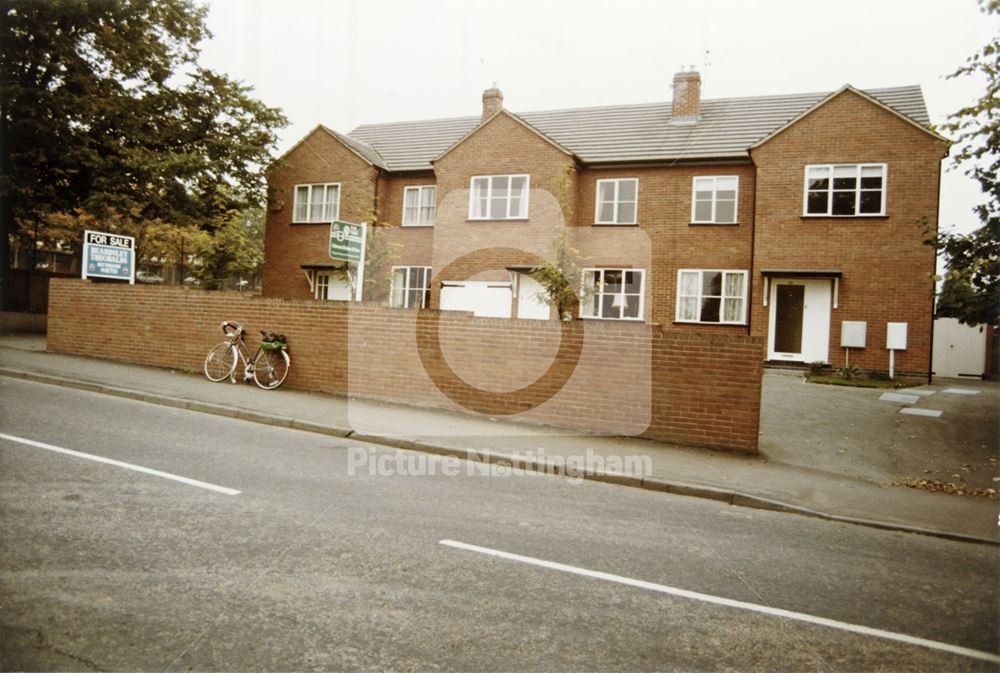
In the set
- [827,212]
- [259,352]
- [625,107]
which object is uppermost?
[625,107]

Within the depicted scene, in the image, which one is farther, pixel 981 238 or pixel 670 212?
pixel 670 212

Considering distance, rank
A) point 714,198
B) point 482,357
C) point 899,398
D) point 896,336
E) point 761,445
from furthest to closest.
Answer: point 714,198
point 896,336
point 899,398
point 482,357
point 761,445

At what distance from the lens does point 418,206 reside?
80.4ft

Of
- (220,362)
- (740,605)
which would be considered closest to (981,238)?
(740,605)

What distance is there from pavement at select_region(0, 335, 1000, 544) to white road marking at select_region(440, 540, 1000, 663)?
299 centimetres

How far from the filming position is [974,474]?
8664 mm

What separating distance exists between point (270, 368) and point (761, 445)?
929 centimetres

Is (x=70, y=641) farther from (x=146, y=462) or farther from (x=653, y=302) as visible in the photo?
(x=653, y=302)

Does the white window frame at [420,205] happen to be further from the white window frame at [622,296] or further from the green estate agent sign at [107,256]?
the green estate agent sign at [107,256]

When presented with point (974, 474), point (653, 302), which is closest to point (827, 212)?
point (653, 302)

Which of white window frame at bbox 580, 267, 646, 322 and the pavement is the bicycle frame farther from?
white window frame at bbox 580, 267, 646, 322

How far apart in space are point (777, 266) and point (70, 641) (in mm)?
20170

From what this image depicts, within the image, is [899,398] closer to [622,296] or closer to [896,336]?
[896,336]

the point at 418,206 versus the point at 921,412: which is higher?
the point at 418,206
